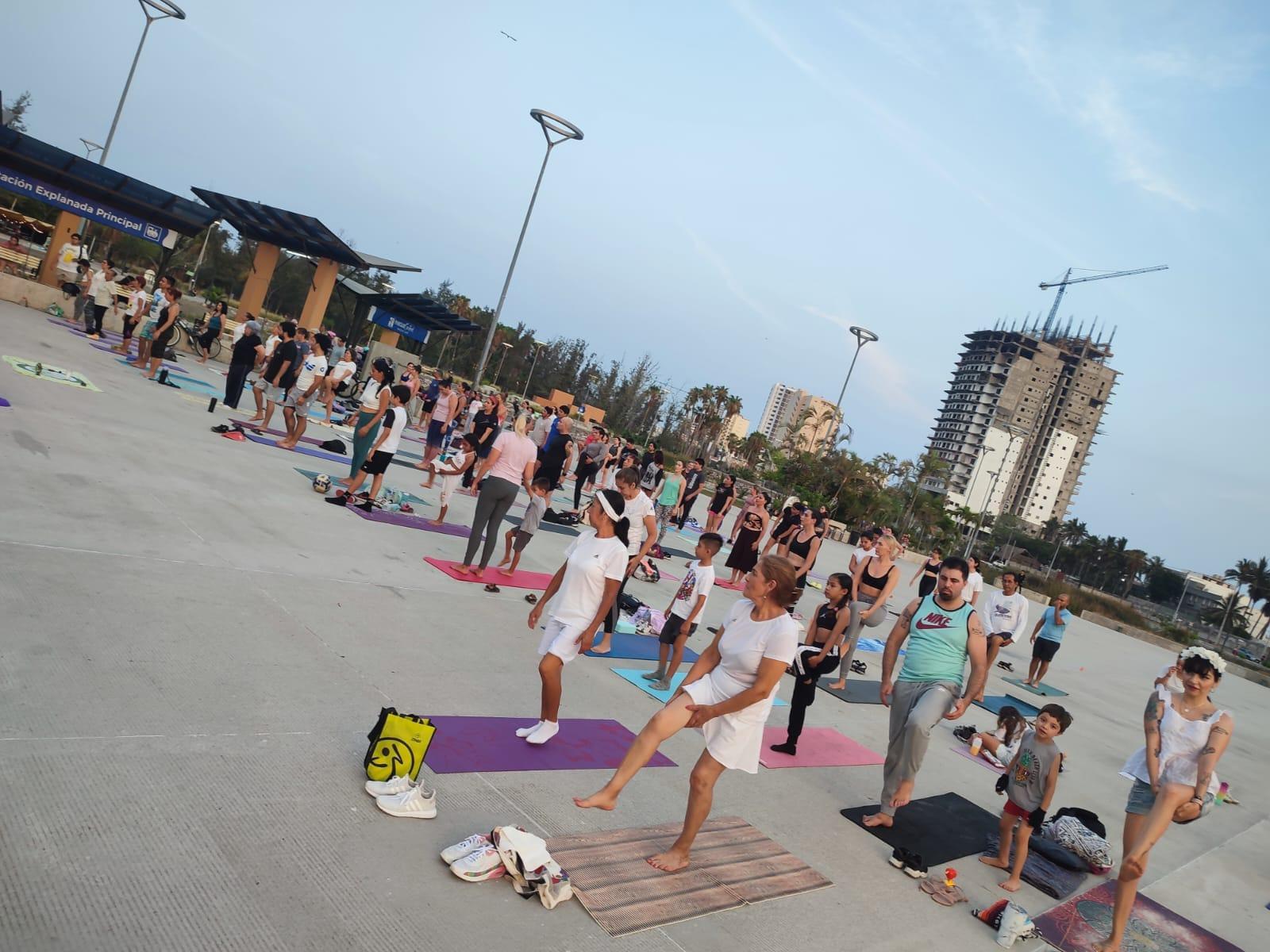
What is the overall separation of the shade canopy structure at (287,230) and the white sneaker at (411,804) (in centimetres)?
2291

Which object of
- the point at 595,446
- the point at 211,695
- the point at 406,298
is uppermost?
the point at 406,298

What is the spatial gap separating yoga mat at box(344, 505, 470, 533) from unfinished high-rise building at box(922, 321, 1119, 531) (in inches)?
6249

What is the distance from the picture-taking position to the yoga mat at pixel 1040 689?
13.3m

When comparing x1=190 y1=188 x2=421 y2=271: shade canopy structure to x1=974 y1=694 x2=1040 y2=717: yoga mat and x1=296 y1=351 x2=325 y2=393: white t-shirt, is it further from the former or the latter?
x1=974 y1=694 x2=1040 y2=717: yoga mat

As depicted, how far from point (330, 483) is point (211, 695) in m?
6.68

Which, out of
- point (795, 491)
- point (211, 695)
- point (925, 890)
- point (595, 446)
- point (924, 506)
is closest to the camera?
point (211, 695)

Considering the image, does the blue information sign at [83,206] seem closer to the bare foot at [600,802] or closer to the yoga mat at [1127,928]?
the bare foot at [600,802]

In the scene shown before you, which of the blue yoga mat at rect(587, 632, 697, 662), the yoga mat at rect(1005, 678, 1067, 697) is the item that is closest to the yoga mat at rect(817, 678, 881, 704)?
the blue yoga mat at rect(587, 632, 697, 662)

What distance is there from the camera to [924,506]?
66.4 meters

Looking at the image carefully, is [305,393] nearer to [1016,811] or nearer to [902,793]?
[902,793]

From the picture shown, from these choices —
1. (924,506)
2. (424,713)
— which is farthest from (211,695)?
(924,506)

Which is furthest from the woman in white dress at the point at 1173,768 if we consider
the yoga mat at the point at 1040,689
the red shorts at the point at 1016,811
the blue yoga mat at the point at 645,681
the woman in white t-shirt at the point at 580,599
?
the yoga mat at the point at 1040,689

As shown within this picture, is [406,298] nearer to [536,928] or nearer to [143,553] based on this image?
[143,553]

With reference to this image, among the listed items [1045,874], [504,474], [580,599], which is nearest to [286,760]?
[580,599]
